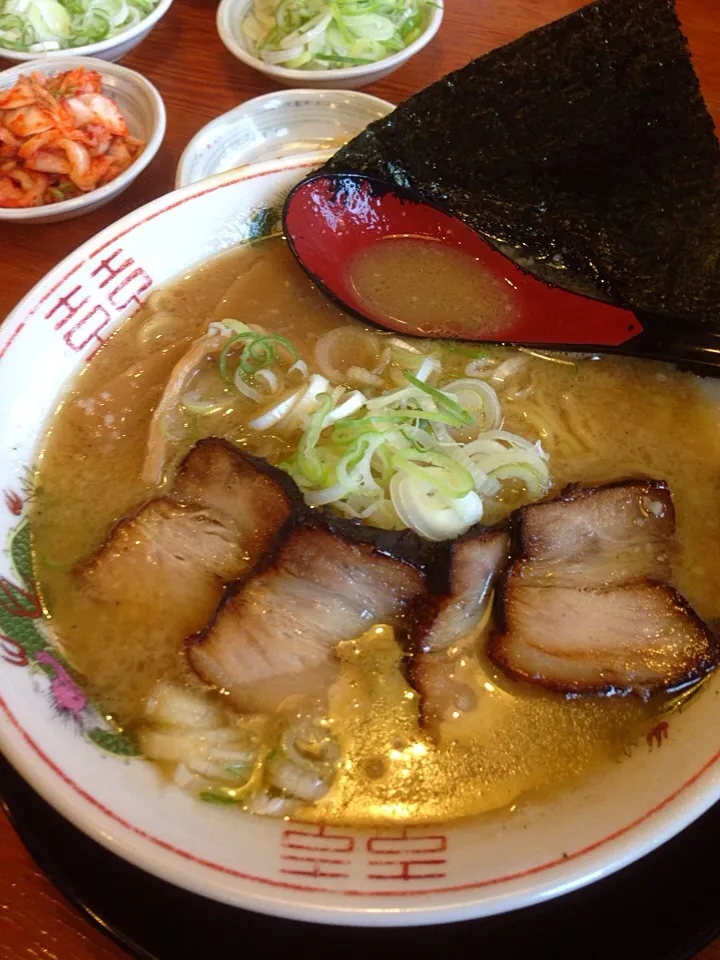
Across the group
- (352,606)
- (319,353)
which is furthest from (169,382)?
(352,606)

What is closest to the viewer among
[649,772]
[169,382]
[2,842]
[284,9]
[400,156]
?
[649,772]

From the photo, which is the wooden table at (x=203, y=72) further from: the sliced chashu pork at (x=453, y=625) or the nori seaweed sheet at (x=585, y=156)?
the sliced chashu pork at (x=453, y=625)

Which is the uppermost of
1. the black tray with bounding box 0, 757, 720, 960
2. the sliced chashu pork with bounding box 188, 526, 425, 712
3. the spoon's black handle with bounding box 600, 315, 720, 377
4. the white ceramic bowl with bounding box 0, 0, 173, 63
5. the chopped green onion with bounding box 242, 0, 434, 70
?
the white ceramic bowl with bounding box 0, 0, 173, 63

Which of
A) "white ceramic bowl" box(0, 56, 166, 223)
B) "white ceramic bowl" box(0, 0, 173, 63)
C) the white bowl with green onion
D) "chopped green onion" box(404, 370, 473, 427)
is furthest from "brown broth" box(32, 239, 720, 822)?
"white ceramic bowl" box(0, 0, 173, 63)

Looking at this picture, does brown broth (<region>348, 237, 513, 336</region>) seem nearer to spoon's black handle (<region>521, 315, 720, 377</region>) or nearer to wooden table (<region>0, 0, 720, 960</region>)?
spoon's black handle (<region>521, 315, 720, 377</region>)

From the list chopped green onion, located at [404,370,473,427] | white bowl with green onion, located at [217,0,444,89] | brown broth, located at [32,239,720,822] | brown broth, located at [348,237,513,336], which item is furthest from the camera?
white bowl with green onion, located at [217,0,444,89]

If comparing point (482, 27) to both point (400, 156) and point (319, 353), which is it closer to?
point (400, 156)

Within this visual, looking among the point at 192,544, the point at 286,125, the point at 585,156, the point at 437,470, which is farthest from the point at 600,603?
the point at 286,125
